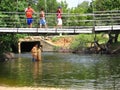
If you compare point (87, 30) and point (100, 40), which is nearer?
point (87, 30)

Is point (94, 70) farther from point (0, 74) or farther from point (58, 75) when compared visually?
point (0, 74)

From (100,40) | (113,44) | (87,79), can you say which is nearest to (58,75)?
(87,79)

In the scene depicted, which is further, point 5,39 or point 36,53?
point 5,39

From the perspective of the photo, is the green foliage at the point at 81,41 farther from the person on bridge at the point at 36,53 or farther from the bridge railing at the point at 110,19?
the person on bridge at the point at 36,53

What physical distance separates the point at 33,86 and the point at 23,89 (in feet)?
4.55

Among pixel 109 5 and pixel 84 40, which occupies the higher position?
pixel 109 5

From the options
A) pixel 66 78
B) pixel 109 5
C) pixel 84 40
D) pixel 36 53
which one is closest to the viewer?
pixel 66 78

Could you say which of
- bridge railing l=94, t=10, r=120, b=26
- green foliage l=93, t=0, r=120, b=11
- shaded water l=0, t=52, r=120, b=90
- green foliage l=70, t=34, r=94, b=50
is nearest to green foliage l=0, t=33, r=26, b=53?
shaded water l=0, t=52, r=120, b=90

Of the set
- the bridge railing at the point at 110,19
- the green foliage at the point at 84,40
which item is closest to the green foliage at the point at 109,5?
the green foliage at the point at 84,40

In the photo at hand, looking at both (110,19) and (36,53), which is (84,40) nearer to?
(110,19)

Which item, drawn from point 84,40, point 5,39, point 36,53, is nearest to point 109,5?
point 84,40

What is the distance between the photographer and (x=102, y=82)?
2962 centimetres

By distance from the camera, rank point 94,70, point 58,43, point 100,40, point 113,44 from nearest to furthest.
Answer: point 94,70 → point 113,44 → point 100,40 → point 58,43

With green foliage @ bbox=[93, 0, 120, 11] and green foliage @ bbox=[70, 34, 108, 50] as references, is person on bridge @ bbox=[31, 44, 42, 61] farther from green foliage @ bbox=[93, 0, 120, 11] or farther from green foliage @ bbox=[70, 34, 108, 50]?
green foliage @ bbox=[93, 0, 120, 11]
